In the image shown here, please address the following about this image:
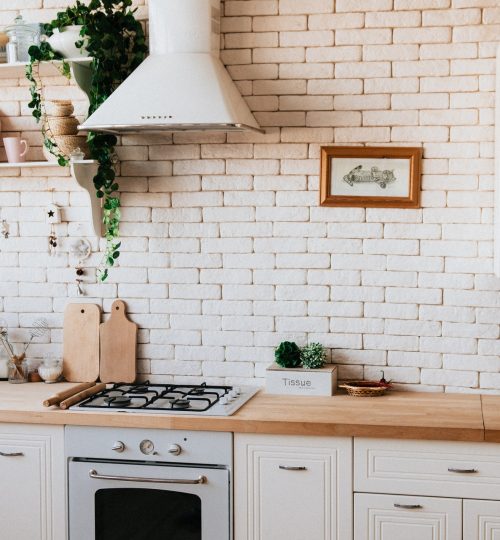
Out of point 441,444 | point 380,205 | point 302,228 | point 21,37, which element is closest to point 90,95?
point 21,37

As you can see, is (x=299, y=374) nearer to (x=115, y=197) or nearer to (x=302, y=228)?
(x=302, y=228)

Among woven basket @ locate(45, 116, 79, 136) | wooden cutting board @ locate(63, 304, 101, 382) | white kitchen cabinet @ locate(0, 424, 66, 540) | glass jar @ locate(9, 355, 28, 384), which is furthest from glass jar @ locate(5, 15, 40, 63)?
white kitchen cabinet @ locate(0, 424, 66, 540)

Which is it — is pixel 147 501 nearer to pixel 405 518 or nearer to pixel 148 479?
pixel 148 479

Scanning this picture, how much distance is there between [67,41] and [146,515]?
6.27ft

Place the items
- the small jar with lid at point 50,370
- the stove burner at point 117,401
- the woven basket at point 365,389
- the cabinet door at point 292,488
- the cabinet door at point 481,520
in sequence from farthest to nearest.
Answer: the small jar with lid at point 50,370, the woven basket at point 365,389, the stove burner at point 117,401, the cabinet door at point 292,488, the cabinet door at point 481,520

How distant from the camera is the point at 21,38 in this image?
3.65 meters

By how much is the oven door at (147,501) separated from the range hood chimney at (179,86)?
50.2 inches

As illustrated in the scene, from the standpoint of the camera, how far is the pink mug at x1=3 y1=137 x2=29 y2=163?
3.71 meters

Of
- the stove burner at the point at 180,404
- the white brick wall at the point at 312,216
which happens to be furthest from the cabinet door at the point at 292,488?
the white brick wall at the point at 312,216

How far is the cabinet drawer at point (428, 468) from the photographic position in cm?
296

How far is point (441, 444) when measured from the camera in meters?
2.99

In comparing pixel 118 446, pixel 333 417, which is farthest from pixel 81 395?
pixel 333 417

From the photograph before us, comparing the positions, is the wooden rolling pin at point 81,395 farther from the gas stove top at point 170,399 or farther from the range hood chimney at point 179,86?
the range hood chimney at point 179,86

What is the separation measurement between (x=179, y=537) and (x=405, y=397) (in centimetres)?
104
